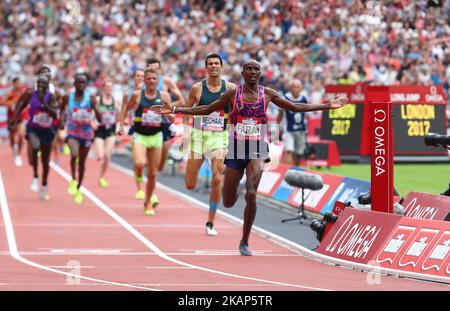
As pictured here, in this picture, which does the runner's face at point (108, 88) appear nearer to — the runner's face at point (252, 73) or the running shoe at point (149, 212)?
the running shoe at point (149, 212)

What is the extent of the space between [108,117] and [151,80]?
6.21m

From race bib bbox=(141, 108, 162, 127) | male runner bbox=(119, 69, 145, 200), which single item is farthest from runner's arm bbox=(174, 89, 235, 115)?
male runner bbox=(119, 69, 145, 200)

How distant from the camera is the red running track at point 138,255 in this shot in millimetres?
12133

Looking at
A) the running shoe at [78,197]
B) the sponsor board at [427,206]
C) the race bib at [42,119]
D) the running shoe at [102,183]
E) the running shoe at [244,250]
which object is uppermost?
the race bib at [42,119]

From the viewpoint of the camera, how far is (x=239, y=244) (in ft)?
52.1

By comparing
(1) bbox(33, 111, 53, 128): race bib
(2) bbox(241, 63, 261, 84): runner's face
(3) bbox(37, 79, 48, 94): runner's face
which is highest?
(2) bbox(241, 63, 261, 84): runner's face

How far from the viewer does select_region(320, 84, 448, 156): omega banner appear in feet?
95.2

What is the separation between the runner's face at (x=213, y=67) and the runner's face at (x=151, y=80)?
289 cm

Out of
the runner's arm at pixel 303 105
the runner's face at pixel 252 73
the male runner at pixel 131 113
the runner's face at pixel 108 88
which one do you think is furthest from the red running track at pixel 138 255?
the runner's face at pixel 108 88

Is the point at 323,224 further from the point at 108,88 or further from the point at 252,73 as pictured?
the point at 108,88

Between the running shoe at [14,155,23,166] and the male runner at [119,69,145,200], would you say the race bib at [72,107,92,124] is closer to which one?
the male runner at [119,69,145,200]

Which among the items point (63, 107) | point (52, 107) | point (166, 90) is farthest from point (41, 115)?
point (166, 90)

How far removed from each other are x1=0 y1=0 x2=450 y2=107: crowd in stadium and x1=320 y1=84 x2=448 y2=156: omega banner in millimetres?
1777
